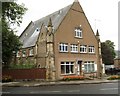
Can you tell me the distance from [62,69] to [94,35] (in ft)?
34.9

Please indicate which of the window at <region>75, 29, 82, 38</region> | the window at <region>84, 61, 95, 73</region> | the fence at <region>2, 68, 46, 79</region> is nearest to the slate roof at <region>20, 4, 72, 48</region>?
the window at <region>75, 29, 82, 38</region>

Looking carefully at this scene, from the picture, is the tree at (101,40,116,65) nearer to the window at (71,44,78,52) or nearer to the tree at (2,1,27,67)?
the window at (71,44,78,52)

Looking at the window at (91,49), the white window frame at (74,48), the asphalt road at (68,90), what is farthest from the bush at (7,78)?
the window at (91,49)

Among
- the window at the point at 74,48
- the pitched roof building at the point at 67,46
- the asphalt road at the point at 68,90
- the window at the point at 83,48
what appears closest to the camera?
the asphalt road at the point at 68,90

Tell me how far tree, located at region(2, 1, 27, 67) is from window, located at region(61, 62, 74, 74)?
838 cm

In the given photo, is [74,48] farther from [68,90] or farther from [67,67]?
[68,90]

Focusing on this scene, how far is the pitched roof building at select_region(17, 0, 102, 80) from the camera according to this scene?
43.6 metres

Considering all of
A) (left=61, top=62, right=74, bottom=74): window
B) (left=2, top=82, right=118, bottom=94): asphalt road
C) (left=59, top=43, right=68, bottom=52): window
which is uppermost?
(left=59, top=43, right=68, bottom=52): window

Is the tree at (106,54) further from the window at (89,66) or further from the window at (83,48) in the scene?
the window at (83,48)

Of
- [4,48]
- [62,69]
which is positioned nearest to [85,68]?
[62,69]

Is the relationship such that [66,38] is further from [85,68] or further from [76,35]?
[85,68]

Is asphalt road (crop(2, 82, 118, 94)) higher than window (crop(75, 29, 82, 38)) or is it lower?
lower

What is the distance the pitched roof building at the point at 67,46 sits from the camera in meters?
43.6

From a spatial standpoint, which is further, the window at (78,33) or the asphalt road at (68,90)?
the window at (78,33)
